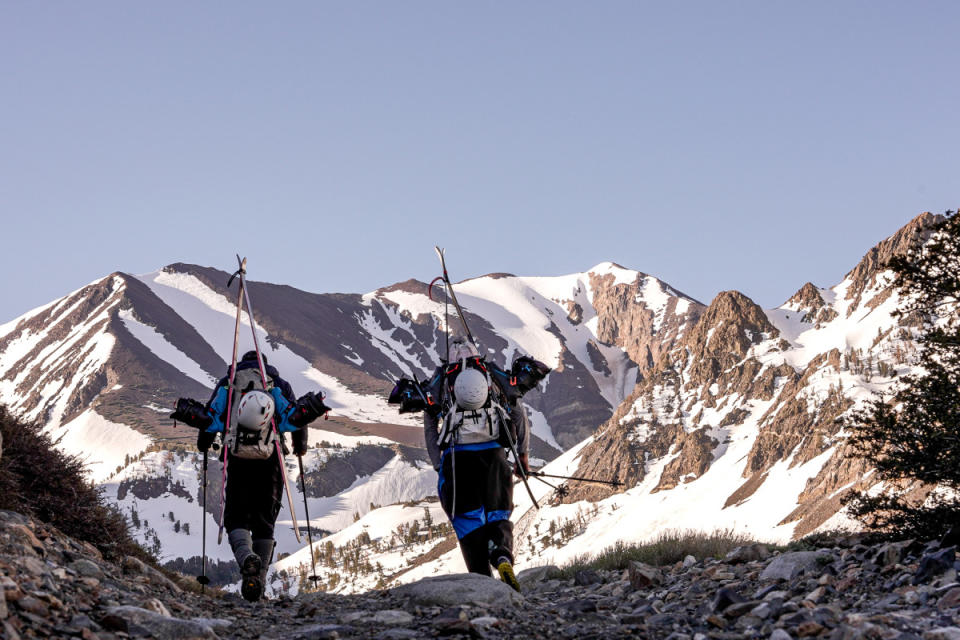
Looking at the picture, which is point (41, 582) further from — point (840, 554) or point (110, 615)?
point (840, 554)

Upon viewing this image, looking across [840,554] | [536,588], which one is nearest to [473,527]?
[536,588]

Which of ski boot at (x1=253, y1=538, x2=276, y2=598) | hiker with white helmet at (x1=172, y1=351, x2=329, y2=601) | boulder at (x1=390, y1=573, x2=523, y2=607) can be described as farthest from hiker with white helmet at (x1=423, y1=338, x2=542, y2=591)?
ski boot at (x1=253, y1=538, x2=276, y2=598)

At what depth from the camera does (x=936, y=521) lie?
38.7 feet

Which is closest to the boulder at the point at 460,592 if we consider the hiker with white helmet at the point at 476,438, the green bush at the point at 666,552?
the hiker with white helmet at the point at 476,438

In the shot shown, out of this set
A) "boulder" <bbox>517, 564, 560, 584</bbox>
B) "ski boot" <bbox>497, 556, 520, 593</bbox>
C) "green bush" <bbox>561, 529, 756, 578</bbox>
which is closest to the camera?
"ski boot" <bbox>497, 556, 520, 593</bbox>

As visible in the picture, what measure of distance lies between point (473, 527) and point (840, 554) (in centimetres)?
394

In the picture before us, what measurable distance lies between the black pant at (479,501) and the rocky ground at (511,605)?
1330 mm

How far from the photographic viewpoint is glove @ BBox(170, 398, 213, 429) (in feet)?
38.0

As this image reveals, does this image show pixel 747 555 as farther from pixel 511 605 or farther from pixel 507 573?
pixel 511 605

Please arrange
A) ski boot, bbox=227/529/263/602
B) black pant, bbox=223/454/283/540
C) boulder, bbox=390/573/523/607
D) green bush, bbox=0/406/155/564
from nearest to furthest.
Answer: boulder, bbox=390/573/523/607 → ski boot, bbox=227/529/263/602 → green bush, bbox=0/406/155/564 → black pant, bbox=223/454/283/540

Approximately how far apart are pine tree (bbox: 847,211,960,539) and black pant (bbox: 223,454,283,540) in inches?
283

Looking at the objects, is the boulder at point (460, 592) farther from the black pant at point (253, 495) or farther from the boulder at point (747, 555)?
the boulder at point (747, 555)

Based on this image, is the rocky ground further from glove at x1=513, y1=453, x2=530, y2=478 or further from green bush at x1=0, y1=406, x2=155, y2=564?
glove at x1=513, y1=453, x2=530, y2=478

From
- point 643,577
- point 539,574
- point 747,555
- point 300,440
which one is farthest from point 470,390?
point 539,574
